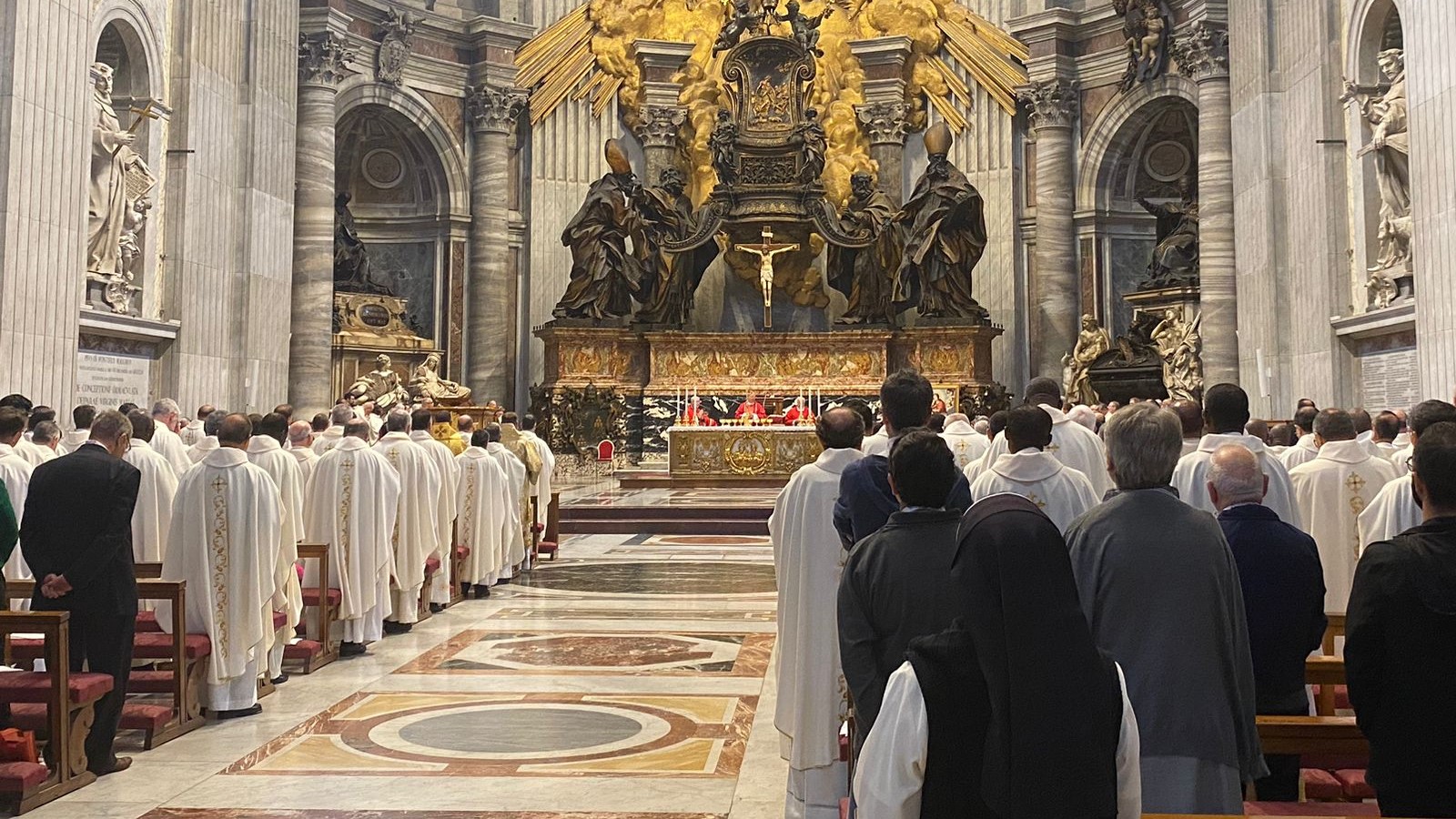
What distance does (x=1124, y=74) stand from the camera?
20.0 m

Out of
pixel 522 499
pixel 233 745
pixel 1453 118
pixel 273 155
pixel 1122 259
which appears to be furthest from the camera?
pixel 1122 259

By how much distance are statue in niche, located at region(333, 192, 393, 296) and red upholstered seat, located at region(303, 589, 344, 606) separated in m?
13.4

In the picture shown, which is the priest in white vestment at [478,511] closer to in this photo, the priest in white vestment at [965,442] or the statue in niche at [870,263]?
the priest in white vestment at [965,442]

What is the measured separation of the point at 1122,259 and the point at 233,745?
1865 centimetres

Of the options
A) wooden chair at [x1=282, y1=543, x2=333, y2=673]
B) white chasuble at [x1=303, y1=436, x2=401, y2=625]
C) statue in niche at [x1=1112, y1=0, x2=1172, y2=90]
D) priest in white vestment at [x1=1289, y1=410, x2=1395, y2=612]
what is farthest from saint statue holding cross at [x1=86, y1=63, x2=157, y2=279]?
statue in niche at [x1=1112, y1=0, x2=1172, y2=90]

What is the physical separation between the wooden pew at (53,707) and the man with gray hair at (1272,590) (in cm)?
415

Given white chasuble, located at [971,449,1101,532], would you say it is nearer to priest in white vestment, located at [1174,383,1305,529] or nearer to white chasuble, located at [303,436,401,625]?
priest in white vestment, located at [1174,383,1305,529]

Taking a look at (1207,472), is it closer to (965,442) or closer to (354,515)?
(965,442)

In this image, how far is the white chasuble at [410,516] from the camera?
29.2 ft

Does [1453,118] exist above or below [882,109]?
below

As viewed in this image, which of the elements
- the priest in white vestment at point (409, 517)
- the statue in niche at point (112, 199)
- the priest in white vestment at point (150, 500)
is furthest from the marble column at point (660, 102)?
the priest in white vestment at point (150, 500)

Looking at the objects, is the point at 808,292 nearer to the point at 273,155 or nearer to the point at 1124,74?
the point at 1124,74

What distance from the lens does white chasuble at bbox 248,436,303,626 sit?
6.73 m

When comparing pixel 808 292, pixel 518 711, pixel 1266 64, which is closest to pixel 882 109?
pixel 808 292
